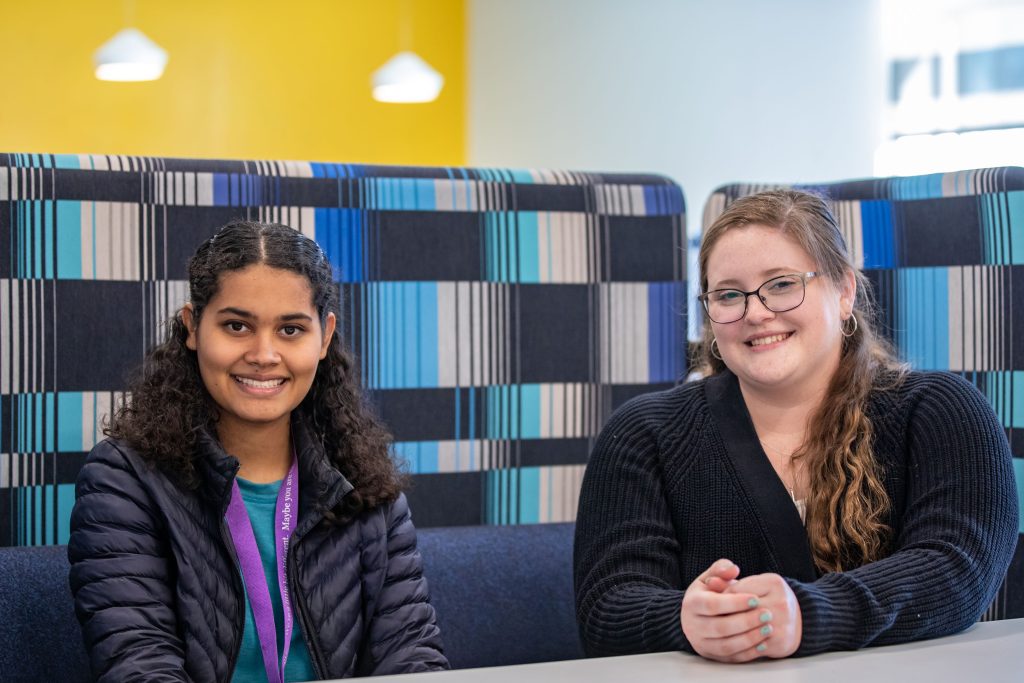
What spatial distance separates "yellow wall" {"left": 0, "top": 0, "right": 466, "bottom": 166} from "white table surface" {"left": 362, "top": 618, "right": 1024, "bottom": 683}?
6211mm

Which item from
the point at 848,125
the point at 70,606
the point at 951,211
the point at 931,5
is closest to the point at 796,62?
the point at 848,125

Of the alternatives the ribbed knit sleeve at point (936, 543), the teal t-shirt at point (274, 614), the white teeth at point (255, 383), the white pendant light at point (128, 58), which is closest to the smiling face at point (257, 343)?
the white teeth at point (255, 383)

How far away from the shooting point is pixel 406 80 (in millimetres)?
6648

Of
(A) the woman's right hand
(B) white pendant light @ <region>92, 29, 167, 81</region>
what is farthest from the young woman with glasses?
(B) white pendant light @ <region>92, 29, 167, 81</region>

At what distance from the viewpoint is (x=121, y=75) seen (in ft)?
20.4

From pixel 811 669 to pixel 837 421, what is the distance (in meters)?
0.57

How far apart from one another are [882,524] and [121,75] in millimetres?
5588

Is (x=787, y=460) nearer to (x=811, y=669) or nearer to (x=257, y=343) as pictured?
(x=811, y=669)

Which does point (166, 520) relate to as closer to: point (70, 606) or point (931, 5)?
point (70, 606)

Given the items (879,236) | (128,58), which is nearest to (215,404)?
(879,236)

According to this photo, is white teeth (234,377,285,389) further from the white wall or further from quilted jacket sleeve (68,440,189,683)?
the white wall

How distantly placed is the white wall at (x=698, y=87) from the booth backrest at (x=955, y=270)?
163 inches

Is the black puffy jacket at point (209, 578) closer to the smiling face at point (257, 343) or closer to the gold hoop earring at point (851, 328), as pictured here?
the smiling face at point (257, 343)

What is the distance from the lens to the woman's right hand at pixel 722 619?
3.82 ft
